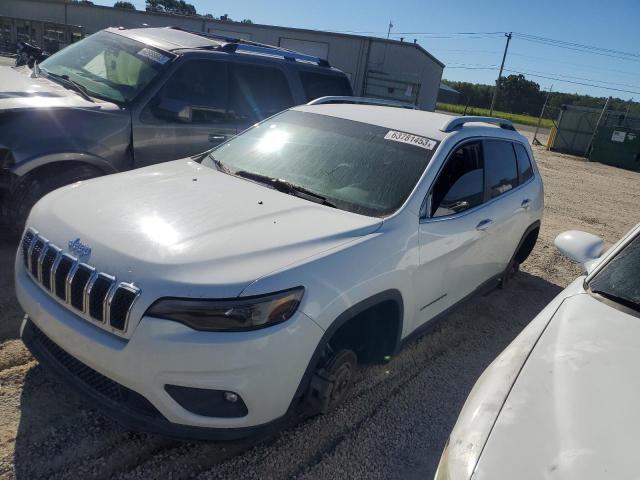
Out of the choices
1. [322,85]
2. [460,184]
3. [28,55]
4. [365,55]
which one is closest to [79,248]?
[460,184]

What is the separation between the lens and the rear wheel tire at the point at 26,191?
3875 millimetres

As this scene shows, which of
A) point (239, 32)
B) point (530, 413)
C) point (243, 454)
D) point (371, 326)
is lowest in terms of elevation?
point (243, 454)

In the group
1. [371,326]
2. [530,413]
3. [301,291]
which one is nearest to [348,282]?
[301,291]

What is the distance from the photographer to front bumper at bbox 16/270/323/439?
1993mm

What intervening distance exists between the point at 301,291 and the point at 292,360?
1.00 feet

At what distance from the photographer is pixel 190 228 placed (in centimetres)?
238

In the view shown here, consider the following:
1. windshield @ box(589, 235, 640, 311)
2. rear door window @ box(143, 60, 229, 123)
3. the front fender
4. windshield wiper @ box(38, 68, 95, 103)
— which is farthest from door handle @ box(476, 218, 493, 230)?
windshield wiper @ box(38, 68, 95, 103)

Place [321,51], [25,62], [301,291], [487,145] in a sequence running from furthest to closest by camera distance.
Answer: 1. [321,51]
2. [25,62]
3. [487,145]
4. [301,291]

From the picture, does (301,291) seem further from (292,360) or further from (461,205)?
(461,205)

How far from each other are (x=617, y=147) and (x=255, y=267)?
24.7m

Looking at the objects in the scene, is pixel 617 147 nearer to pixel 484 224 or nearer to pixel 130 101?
pixel 484 224

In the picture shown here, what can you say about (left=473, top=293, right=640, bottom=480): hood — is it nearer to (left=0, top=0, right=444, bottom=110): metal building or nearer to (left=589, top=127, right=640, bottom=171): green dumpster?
(left=0, top=0, right=444, bottom=110): metal building

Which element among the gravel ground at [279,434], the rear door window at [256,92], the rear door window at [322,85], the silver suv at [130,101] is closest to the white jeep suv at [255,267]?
the gravel ground at [279,434]

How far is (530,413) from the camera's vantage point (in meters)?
1.64
